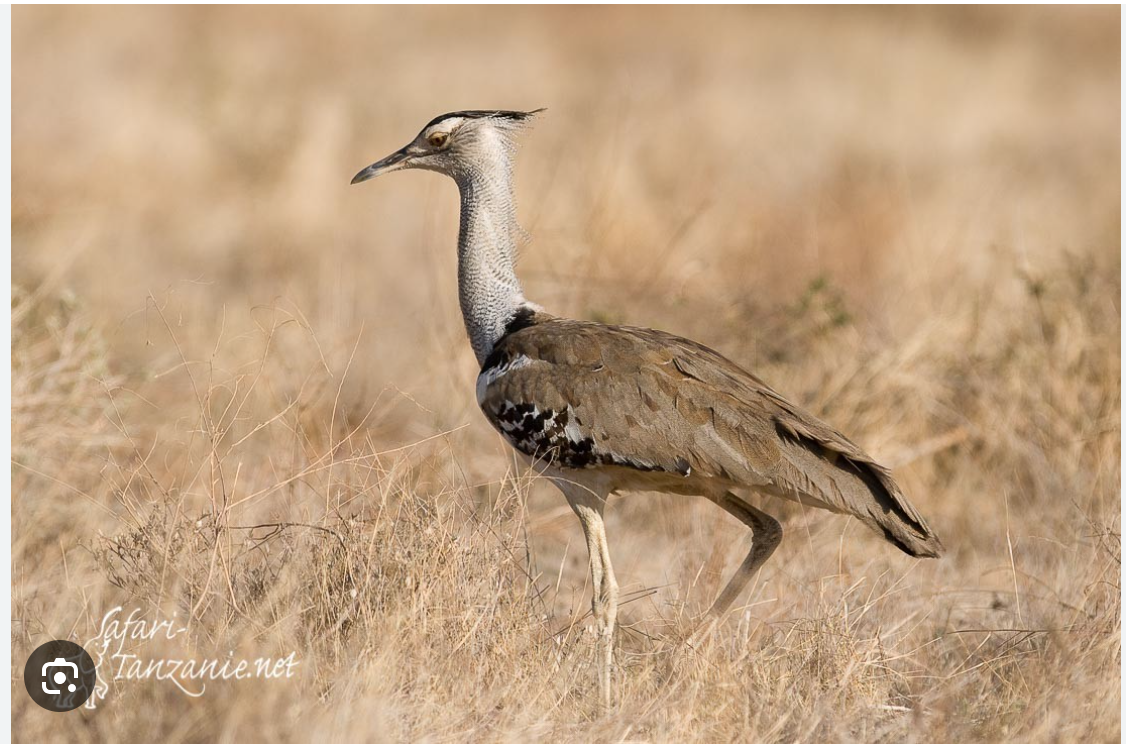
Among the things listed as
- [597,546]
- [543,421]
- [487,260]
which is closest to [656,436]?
[543,421]

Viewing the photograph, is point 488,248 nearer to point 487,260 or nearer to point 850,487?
point 487,260

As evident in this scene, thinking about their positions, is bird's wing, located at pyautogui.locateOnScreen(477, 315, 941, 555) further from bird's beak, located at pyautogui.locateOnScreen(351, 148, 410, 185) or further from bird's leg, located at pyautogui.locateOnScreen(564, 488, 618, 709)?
bird's beak, located at pyautogui.locateOnScreen(351, 148, 410, 185)

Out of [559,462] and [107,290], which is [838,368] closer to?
[559,462]

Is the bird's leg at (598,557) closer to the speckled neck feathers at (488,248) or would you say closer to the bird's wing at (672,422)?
the bird's wing at (672,422)

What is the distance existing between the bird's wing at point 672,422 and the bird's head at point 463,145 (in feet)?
2.42

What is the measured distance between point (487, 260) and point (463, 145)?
0.42 m

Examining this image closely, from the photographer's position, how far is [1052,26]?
54.0 ft

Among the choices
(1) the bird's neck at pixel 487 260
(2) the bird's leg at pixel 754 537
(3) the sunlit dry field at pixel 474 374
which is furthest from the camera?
(1) the bird's neck at pixel 487 260

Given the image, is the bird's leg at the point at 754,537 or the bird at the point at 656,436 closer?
the bird at the point at 656,436

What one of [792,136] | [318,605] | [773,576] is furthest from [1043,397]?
[792,136]

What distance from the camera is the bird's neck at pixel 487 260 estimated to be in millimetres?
4617

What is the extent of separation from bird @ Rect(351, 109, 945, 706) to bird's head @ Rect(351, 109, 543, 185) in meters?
0.56

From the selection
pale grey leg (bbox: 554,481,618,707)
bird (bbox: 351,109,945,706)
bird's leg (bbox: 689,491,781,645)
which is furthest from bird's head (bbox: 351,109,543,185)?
bird's leg (bbox: 689,491,781,645)

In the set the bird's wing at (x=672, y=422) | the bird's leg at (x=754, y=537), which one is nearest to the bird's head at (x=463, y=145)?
the bird's wing at (x=672, y=422)
